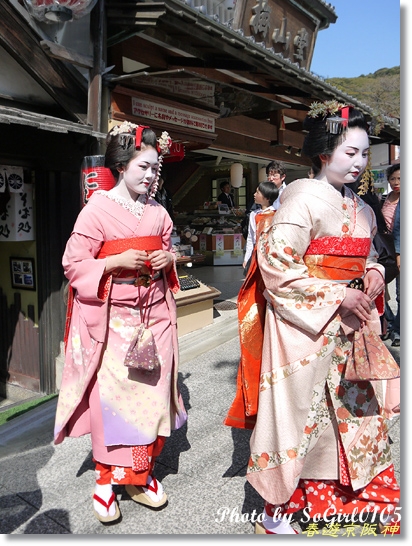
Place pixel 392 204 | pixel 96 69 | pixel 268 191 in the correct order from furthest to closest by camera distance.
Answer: pixel 268 191, pixel 392 204, pixel 96 69

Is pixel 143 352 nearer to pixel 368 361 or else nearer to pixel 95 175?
pixel 368 361

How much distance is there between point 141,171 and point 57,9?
7.94 feet

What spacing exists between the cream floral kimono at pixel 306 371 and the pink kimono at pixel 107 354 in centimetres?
62

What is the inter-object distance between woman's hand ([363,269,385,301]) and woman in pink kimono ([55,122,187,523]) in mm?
1056

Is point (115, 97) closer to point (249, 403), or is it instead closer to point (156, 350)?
point (156, 350)

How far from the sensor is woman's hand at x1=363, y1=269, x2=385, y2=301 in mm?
2373

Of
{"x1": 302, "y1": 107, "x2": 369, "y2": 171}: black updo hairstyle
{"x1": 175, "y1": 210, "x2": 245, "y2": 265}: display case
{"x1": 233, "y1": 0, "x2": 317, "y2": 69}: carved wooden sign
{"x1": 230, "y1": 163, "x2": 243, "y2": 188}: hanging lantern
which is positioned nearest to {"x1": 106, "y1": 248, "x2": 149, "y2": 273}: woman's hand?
{"x1": 302, "y1": 107, "x2": 369, "y2": 171}: black updo hairstyle

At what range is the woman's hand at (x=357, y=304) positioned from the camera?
2.17 meters

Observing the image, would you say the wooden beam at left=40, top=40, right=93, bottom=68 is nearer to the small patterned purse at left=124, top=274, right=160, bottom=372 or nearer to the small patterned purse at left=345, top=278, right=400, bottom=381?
the small patterned purse at left=124, top=274, right=160, bottom=372

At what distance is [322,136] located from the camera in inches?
91.7

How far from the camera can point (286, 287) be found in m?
2.20

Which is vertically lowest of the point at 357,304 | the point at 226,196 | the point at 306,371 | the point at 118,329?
the point at 306,371

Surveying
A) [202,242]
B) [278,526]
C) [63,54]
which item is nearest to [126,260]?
[278,526]

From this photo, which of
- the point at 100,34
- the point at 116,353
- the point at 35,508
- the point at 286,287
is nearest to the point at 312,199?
the point at 286,287
